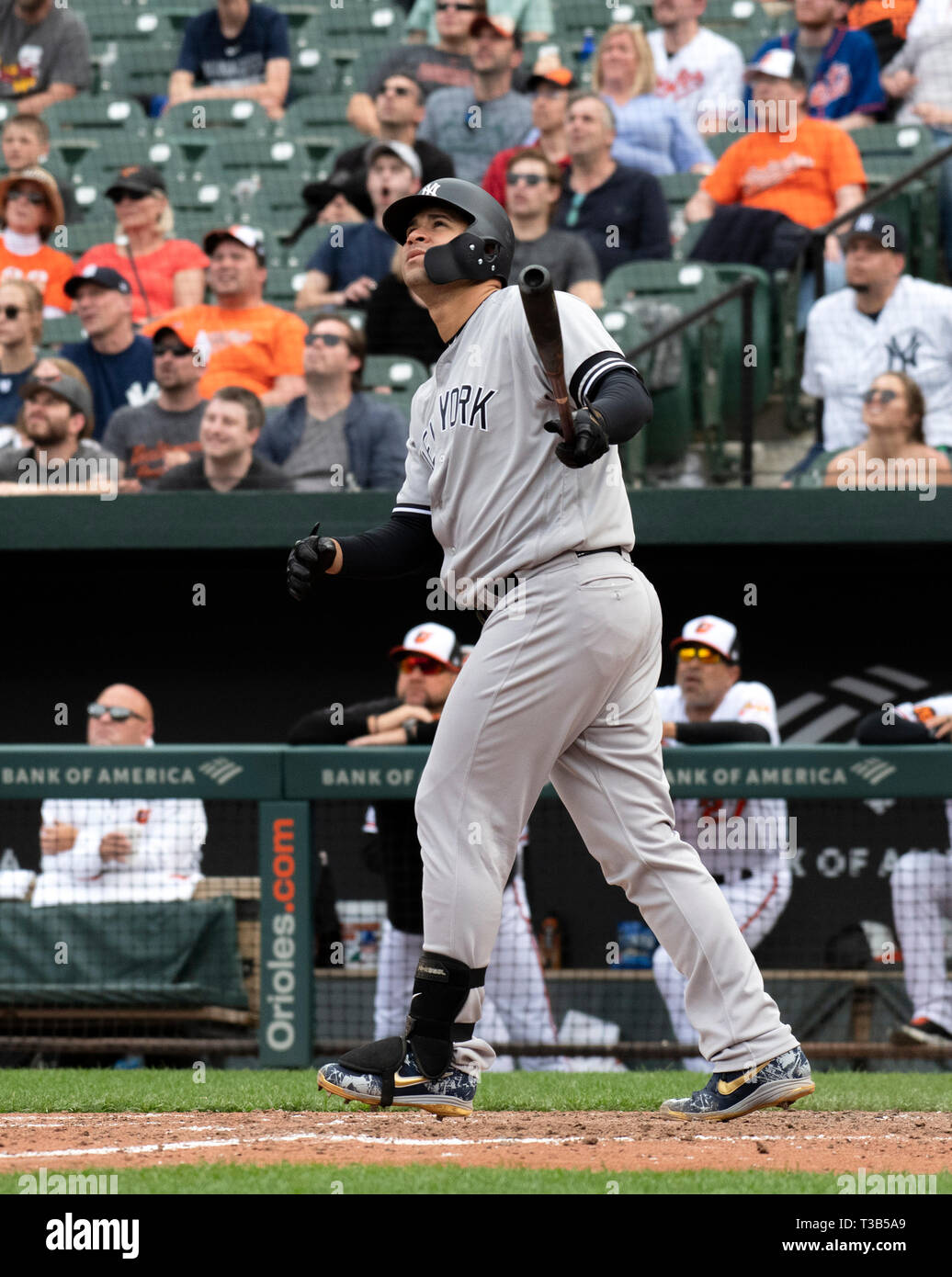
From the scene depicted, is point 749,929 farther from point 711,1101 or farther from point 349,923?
point 711,1101

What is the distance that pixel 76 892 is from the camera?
5828mm

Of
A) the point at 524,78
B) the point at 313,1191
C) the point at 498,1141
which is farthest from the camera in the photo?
the point at 524,78

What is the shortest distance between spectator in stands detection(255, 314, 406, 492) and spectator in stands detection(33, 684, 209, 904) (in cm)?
191

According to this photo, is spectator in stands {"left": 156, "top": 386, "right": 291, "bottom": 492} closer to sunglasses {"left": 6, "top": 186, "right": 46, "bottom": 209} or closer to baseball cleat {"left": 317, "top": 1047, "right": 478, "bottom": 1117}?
sunglasses {"left": 6, "top": 186, "right": 46, "bottom": 209}

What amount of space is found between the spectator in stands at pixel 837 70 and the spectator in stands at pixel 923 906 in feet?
14.4

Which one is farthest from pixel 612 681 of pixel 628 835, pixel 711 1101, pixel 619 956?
pixel 619 956

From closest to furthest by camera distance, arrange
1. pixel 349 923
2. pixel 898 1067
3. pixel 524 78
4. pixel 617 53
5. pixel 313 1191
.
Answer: pixel 313 1191 → pixel 898 1067 → pixel 349 923 → pixel 617 53 → pixel 524 78

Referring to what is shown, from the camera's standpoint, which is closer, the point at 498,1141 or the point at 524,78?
the point at 498,1141

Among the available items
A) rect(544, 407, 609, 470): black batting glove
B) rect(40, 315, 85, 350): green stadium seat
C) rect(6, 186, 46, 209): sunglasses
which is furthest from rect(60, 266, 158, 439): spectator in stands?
rect(544, 407, 609, 470): black batting glove

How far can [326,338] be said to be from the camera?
753 centimetres

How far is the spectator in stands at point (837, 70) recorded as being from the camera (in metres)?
9.15

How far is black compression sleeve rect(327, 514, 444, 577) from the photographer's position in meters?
3.62

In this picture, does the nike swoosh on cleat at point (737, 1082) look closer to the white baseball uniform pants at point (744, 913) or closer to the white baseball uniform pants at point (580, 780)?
the white baseball uniform pants at point (580, 780)

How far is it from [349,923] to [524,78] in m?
5.95
